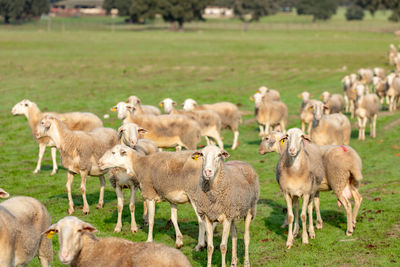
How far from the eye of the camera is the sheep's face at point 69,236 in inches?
339

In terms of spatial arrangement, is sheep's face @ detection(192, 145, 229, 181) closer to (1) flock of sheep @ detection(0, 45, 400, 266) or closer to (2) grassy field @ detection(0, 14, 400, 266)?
(1) flock of sheep @ detection(0, 45, 400, 266)

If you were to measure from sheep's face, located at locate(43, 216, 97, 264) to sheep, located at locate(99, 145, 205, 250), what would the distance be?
4.26 m

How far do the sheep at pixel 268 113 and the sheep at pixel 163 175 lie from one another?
12981 mm

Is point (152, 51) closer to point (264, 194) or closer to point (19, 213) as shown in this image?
point (264, 194)

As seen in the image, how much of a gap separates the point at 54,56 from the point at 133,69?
980cm

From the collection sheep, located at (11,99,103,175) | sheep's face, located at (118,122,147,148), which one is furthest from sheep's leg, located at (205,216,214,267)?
sheep, located at (11,99,103,175)

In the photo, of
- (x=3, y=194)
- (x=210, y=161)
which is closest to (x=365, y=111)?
(x=210, y=161)

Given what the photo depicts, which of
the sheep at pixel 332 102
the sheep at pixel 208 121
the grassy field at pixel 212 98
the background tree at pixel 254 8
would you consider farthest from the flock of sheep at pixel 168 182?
the background tree at pixel 254 8

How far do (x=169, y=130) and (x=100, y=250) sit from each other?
11.1 metres

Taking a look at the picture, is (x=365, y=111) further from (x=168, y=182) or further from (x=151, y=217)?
(x=151, y=217)

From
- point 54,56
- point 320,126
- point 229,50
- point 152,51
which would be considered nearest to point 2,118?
point 320,126

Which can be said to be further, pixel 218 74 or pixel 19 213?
pixel 218 74

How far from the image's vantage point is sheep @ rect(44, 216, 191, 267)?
8172mm

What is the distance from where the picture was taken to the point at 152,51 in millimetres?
61594
